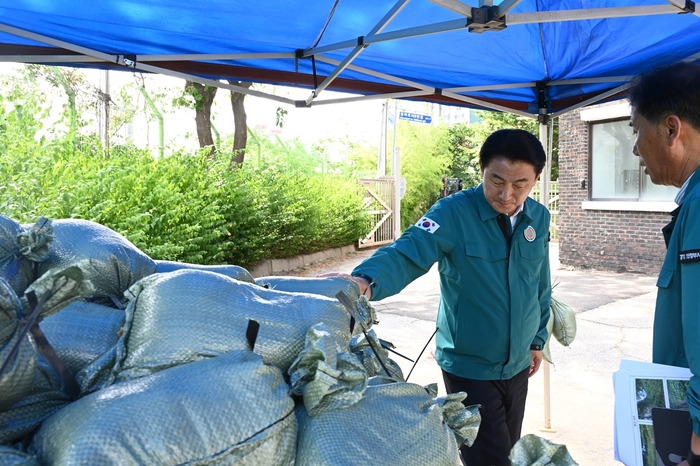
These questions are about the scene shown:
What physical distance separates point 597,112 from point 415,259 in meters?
9.17

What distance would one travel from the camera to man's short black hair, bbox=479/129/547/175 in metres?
2.25

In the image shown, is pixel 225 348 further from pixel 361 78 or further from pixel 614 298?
pixel 614 298

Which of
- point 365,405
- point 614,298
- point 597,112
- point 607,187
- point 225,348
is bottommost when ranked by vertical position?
point 614,298

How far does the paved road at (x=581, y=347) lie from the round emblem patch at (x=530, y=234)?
5.77 ft

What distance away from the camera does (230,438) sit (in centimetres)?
102

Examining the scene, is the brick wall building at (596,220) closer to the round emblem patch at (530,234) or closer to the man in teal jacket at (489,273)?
the round emblem patch at (530,234)

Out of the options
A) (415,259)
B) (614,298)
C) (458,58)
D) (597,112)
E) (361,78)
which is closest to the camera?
(415,259)

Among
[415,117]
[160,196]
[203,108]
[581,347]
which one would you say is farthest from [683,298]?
[415,117]

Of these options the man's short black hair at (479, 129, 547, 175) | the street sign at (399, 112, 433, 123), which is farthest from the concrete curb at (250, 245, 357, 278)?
the man's short black hair at (479, 129, 547, 175)

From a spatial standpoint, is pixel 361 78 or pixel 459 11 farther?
pixel 361 78

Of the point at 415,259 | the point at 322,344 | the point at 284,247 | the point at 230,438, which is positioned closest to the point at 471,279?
the point at 415,259

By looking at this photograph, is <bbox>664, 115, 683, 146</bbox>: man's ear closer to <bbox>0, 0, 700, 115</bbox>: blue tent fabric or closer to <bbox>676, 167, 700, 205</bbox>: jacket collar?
<bbox>676, 167, 700, 205</bbox>: jacket collar

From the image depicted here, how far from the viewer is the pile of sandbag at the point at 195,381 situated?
0.99 meters

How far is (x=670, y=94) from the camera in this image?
59.2 inches
